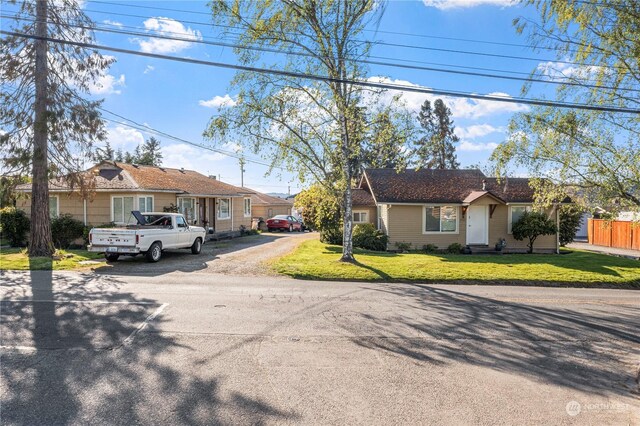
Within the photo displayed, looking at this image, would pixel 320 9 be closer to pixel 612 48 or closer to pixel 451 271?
pixel 612 48

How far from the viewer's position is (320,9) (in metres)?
14.4

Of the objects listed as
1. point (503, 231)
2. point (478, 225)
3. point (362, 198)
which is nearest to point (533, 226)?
point (503, 231)

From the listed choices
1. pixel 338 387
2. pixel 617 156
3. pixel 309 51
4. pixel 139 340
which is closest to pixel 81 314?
pixel 139 340

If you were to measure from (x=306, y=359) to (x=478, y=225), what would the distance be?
19395 millimetres

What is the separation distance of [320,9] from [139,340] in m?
12.7

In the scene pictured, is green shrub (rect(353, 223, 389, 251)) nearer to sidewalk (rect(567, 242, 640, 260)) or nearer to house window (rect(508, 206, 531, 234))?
house window (rect(508, 206, 531, 234))

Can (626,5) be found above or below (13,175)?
above

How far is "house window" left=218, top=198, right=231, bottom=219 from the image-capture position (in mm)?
28031

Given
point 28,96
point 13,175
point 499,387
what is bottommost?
point 499,387

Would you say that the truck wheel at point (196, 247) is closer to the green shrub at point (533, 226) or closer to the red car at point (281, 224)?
the green shrub at point (533, 226)

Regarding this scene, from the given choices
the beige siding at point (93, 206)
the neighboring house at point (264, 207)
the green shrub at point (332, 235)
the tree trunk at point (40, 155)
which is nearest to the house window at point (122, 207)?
the beige siding at point (93, 206)

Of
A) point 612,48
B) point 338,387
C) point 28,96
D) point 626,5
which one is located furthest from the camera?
point 28,96

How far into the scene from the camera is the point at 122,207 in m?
20.6

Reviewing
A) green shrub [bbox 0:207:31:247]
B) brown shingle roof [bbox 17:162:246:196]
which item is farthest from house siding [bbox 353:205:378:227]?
green shrub [bbox 0:207:31:247]
